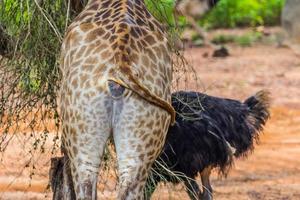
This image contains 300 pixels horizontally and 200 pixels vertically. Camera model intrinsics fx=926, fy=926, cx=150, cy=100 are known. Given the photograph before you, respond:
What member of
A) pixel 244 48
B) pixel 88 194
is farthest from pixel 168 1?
pixel 244 48

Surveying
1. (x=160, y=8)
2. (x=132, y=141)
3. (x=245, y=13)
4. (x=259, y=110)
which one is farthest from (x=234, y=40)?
(x=132, y=141)

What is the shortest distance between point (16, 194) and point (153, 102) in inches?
142

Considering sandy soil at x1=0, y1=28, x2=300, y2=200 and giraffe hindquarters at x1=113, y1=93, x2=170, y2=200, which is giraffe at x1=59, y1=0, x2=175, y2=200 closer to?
giraffe hindquarters at x1=113, y1=93, x2=170, y2=200

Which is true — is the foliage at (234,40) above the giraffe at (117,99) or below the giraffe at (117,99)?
below

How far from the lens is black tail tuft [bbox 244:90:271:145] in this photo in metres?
7.55

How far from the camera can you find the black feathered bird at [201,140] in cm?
682

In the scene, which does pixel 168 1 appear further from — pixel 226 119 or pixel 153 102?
pixel 153 102

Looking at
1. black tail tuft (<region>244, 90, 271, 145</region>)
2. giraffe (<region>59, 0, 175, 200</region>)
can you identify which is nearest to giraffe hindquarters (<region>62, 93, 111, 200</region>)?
giraffe (<region>59, 0, 175, 200</region>)

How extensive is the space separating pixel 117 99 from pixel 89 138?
26 cm

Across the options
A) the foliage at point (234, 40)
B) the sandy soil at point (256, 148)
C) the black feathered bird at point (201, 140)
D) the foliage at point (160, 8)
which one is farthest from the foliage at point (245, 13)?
the foliage at point (160, 8)

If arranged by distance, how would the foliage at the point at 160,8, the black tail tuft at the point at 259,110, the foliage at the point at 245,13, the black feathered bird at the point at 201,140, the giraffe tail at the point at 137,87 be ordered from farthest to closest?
the foliage at the point at 245,13
the black tail tuft at the point at 259,110
the black feathered bird at the point at 201,140
the foliage at the point at 160,8
the giraffe tail at the point at 137,87

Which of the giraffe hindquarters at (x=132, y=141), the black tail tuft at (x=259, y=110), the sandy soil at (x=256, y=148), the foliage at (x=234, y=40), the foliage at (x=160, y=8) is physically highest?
the foliage at (x=160, y=8)

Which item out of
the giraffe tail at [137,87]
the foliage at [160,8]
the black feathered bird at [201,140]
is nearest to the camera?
the giraffe tail at [137,87]

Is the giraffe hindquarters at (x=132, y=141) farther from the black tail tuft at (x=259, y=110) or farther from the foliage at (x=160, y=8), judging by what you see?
the black tail tuft at (x=259, y=110)
